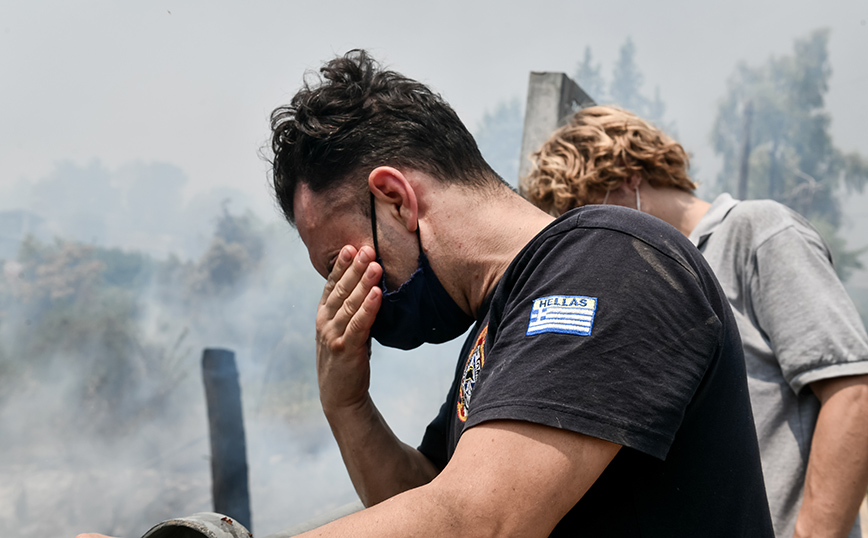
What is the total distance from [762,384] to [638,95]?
33.2 ft

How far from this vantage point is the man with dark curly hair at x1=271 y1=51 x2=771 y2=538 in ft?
2.70

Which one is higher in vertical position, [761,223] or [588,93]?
[588,93]

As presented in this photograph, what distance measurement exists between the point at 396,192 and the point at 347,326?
0.46 m

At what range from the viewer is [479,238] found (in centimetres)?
133

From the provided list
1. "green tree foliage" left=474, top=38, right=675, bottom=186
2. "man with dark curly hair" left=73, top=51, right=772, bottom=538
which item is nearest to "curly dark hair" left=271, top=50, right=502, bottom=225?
"man with dark curly hair" left=73, top=51, right=772, bottom=538

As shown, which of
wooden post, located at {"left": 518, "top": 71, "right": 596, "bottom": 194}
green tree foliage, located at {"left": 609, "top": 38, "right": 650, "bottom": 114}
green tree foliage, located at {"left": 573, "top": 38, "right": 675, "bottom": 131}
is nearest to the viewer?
wooden post, located at {"left": 518, "top": 71, "right": 596, "bottom": 194}

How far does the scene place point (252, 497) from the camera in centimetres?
425

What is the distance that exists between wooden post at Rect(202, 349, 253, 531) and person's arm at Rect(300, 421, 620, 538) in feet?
10.8

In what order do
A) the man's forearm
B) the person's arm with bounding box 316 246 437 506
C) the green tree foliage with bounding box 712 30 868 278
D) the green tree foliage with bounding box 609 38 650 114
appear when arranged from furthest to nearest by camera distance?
1. the green tree foliage with bounding box 712 30 868 278
2. the green tree foliage with bounding box 609 38 650 114
3. the man's forearm
4. the person's arm with bounding box 316 246 437 506

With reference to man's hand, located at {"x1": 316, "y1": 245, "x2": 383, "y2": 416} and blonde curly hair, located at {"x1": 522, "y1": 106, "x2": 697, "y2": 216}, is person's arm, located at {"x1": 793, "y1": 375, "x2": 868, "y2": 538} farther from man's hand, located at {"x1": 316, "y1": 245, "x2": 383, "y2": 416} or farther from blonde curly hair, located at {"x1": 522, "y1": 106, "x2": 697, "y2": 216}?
man's hand, located at {"x1": 316, "y1": 245, "x2": 383, "y2": 416}

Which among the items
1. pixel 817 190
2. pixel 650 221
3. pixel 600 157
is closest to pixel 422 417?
pixel 600 157

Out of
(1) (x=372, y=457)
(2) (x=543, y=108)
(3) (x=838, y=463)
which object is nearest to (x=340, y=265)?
(1) (x=372, y=457)

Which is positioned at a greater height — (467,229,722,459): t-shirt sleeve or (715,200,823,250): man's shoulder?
(715,200,823,250): man's shoulder

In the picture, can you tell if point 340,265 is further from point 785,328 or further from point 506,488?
point 785,328
